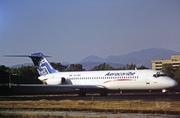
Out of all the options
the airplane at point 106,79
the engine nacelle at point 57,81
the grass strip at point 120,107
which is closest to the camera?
the grass strip at point 120,107

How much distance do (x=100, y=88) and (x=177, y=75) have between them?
117ft

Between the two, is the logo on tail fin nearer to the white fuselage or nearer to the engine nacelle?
the engine nacelle

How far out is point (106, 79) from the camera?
45531 millimetres

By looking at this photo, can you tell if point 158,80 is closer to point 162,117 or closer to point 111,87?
point 111,87

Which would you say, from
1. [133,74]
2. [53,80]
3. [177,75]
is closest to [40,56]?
[53,80]

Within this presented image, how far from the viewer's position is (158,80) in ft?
136

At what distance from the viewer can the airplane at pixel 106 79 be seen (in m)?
41.8

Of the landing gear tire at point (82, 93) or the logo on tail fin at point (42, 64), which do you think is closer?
the landing gear tire at point (82, 93)

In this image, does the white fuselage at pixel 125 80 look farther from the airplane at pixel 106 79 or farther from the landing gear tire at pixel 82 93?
the landing gear tire at pixel 82 93

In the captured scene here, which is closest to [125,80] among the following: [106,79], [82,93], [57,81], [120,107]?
[106,79]

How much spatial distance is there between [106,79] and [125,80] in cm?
317

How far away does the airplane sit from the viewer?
41.8m

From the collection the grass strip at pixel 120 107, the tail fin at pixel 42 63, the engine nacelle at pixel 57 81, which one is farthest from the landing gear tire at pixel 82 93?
the grass strip at pixel 120 107

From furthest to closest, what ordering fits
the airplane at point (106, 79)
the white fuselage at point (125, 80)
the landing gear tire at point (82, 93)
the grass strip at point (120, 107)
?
the landing gear tire at point (82, 93)
the airplane at point (106, 79)
the white fuselage at point (125, 80)
the grass strip at point (120, 107)
